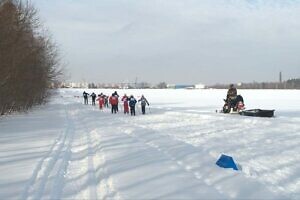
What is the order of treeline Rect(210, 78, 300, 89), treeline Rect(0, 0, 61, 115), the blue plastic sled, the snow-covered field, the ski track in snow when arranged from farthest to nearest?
treeline Rect(210, 78, 300, 89)
treeline Rect(0, 0, 61, 115)
the blue plastic sled
the snow-covered field
the ski track in snow

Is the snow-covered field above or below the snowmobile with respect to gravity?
below

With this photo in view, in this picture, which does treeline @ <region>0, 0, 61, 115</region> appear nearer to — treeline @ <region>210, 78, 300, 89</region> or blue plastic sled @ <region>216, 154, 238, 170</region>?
A: blue plastic sled @ <region>216, 154, 238, 170</region>

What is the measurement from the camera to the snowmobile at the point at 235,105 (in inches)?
960

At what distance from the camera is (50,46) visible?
42969mm

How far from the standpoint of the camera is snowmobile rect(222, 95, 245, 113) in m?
24.4

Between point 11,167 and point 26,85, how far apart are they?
22194 millimetres

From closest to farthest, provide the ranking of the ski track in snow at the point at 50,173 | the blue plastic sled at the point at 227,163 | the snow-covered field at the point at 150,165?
the ski track in snow at the point at 50,173 → the snow-covered field at the point at 150,165 → the blue plastic sled at the point at 227,163

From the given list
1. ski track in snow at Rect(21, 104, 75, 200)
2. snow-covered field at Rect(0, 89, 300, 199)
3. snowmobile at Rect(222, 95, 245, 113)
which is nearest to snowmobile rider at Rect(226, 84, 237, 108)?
snowmobile at Rect(222, 95, 245, 113)

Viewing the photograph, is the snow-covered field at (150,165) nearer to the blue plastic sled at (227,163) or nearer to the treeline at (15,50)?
the blue plastic sled at (227,163)

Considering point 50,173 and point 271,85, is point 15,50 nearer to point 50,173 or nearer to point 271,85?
point 50,173

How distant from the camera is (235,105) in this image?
24.8m

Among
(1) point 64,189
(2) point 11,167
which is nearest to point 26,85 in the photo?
(2) point 11,167

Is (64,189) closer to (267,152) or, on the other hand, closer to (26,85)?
(267,152)

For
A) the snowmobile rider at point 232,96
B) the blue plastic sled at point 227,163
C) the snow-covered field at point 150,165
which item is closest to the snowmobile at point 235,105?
the snowmobile rider at point 232,96
